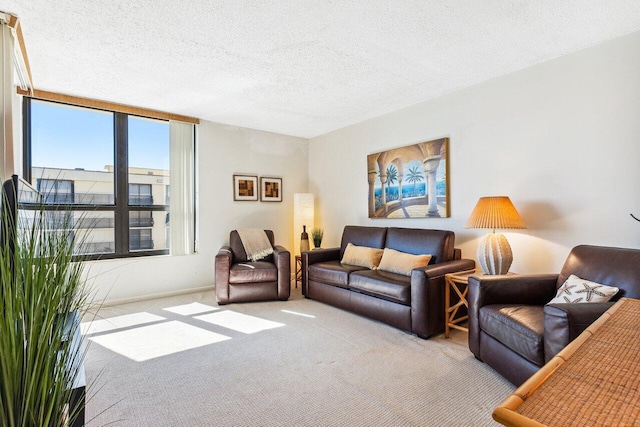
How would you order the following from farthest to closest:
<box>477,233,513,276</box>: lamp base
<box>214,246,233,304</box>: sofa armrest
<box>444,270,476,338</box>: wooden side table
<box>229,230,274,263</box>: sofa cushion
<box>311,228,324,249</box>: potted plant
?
<box>311,228,324,249</box>: potted plant
<box>229,230,274,263</box>: sofa cushion
<box>214,246,233,304</box>: sofa armrest
<box>444,270,476,338</box>: wooden side table
<box>477,233,513,276</box>: lamp base

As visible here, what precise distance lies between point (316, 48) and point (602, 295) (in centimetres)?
255

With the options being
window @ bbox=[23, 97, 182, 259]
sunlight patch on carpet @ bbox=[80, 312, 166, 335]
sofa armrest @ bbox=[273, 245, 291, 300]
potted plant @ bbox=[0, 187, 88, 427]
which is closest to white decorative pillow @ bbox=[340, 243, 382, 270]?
sofa armrest @ bbox=[273, 245, 291, 300]

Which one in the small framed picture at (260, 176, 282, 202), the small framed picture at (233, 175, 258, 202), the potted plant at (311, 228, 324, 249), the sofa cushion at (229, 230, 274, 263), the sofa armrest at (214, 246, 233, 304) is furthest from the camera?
the small framed picture at (260, 176, 282, 202)

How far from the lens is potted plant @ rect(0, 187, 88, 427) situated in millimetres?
676

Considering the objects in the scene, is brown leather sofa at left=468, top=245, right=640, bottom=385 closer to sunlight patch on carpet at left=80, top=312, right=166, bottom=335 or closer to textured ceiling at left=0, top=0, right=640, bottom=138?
textured ceiling at left=0, top=0, right=640, bottom=138

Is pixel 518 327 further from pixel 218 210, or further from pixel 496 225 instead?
pixel 218 210

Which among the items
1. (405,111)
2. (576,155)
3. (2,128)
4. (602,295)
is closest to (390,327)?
(602,295)

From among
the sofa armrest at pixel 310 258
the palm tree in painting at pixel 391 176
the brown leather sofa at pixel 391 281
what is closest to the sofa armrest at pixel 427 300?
the brown leather sofa at pixel 391 281

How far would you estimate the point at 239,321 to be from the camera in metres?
3.28

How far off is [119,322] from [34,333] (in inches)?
119

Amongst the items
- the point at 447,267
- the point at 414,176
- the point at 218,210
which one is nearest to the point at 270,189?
the point at 218,210

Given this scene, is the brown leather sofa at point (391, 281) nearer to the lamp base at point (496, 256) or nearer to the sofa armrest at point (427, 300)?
the sofa armrest at point (427, 300)

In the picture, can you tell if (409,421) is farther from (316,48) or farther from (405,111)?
(405,111)

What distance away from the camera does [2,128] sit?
1891mm
